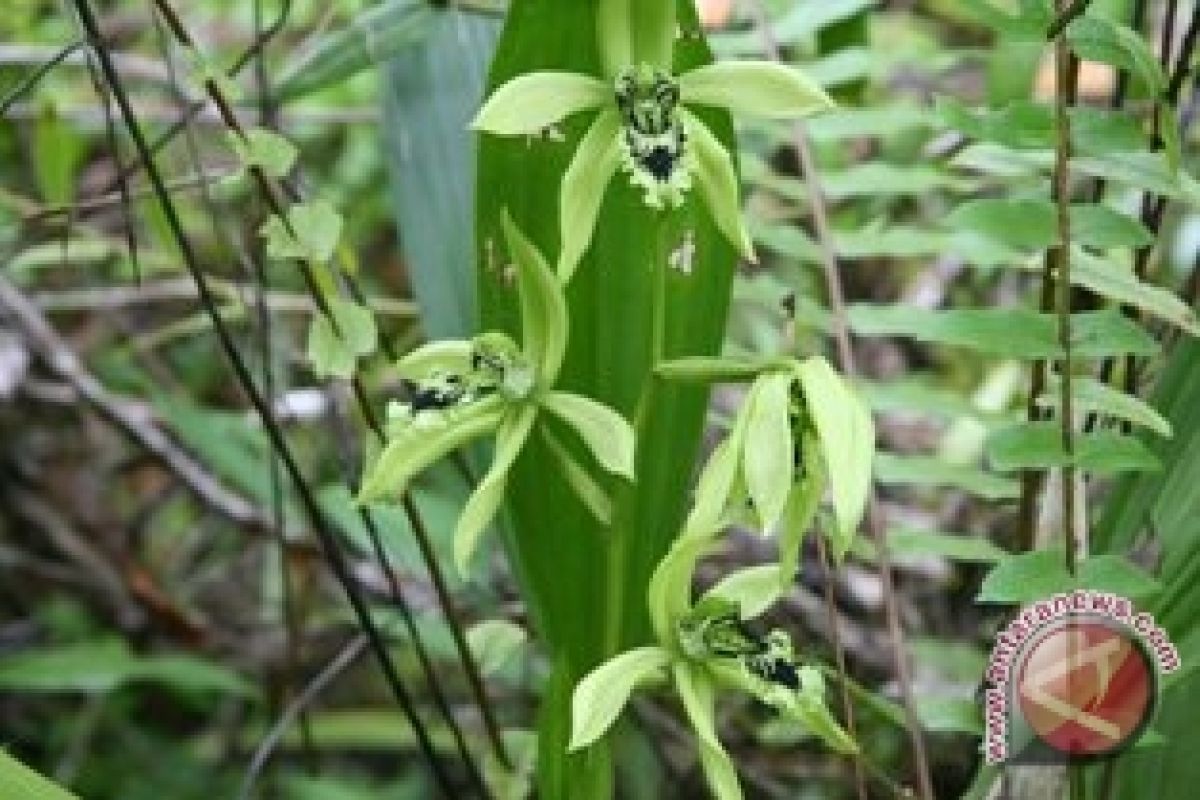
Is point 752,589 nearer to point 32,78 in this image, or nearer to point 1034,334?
point 1034,334

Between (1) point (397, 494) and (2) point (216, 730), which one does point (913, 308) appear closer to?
(1) point (397, 494)

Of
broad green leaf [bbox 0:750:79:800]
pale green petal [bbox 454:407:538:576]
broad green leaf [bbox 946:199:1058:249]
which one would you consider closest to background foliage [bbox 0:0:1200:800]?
broad green leaf [bbox 946:199:1058:249]

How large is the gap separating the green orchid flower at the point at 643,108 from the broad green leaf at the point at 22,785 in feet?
1.08

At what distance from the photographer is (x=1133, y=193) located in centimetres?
179

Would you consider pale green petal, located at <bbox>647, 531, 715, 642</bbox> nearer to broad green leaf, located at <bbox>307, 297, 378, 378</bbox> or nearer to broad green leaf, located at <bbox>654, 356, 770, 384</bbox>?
broad green leaf, located at <bbox>654, 356, 770, 384</bbox>

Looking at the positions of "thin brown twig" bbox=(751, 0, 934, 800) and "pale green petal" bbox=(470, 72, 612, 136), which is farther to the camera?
"thin brown twig" bbox=(751, 0, 934, 800)

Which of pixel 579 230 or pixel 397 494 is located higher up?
pixel 579 230

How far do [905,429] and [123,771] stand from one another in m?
0.91

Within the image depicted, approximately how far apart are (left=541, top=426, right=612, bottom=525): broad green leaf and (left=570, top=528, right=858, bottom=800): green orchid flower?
8cm

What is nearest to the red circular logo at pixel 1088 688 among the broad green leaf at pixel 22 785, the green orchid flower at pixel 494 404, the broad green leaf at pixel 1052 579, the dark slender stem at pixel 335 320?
the broad green leaf at pixel 1052 579

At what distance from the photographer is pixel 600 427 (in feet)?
3.14

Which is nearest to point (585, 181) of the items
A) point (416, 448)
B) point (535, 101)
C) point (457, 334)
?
point (535, 101)

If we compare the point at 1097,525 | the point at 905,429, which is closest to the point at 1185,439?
the point at 1097,525

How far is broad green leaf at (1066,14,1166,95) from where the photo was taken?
3.38 feet
